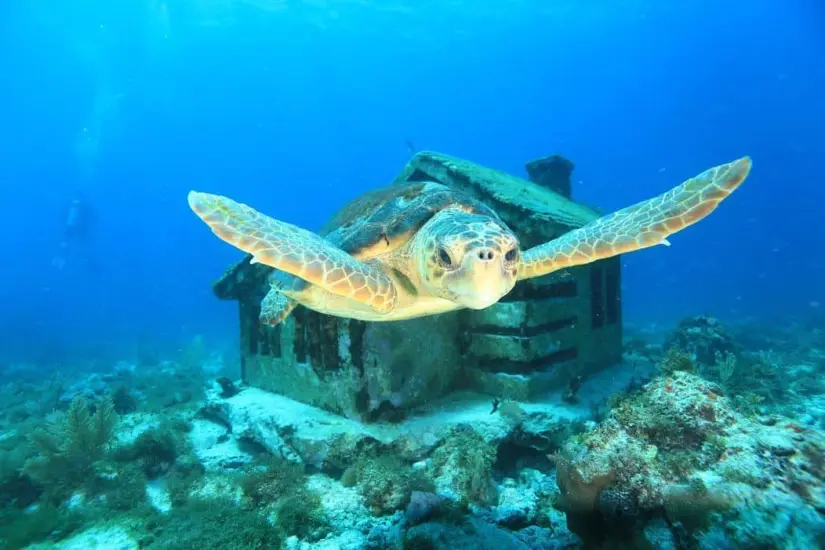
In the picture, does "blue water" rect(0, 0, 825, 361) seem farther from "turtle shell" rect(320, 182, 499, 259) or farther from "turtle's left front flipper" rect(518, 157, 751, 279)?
"turtle's left front flipper" rect(518, 157, 751, 279)

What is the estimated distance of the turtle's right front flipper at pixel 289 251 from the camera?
11.1 ft

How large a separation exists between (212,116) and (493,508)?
143640 mm

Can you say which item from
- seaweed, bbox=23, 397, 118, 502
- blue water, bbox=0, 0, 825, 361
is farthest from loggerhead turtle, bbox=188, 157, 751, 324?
blue water, bbox=0, 0, 825, 361

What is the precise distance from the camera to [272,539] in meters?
3.94

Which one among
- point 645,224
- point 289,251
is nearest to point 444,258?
point 289,251

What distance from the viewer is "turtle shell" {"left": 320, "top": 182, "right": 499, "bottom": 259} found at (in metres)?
4.86

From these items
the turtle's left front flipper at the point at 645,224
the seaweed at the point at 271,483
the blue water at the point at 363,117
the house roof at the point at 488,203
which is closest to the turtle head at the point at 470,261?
the turtle's left front flipper at the point at 645,224

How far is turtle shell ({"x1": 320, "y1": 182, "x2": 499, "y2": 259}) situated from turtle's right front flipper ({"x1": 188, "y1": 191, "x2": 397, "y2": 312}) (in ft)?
3.08

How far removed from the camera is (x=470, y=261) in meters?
3.33

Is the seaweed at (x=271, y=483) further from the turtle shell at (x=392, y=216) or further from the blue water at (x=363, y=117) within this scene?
the blue water at (x=363, y=117)

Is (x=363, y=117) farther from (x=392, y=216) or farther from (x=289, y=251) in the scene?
(x=289, y=251)

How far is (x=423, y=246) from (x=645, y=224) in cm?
240

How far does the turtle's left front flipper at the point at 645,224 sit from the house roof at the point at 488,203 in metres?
1.83

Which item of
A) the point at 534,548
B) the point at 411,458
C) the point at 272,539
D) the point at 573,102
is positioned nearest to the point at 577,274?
the point at 411,458
